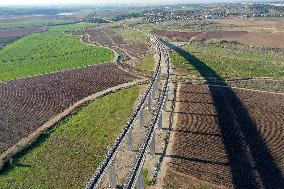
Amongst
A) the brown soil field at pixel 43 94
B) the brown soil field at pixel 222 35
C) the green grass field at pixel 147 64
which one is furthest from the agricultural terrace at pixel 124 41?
the brown soil field at pixel 222 35

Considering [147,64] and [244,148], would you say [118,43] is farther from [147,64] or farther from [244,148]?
[244,148]

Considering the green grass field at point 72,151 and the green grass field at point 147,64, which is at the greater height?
the green grass field at point 147,64

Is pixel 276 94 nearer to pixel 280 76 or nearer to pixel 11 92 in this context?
pixel 280 76

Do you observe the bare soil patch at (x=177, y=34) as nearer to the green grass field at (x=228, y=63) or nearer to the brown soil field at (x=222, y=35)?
the brown soil field at (x=222, y=35)

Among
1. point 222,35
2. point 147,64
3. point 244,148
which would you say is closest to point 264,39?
point 222,35

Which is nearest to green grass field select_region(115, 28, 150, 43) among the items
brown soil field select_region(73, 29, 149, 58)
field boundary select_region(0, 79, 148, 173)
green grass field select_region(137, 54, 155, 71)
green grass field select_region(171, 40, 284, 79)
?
brown soil field select_region(73, 29, 149, 58)

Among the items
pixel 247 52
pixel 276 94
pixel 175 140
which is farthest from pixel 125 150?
pixel 247 52
